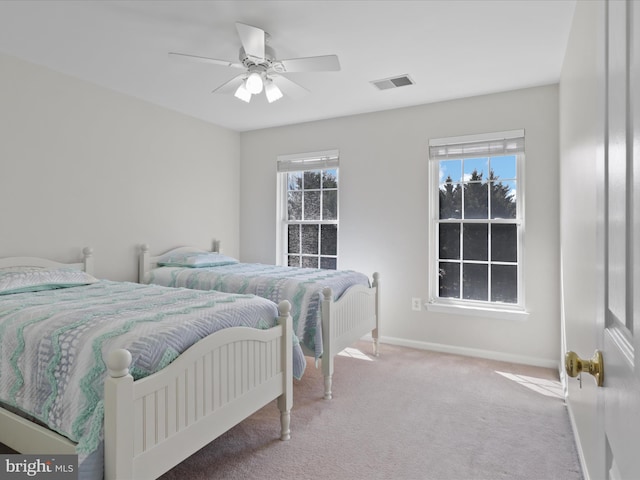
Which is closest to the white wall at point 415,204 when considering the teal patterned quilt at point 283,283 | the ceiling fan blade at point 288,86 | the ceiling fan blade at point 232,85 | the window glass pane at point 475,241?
the window glass pane at point 475,241

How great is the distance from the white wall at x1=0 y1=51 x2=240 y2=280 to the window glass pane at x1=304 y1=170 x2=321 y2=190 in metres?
1.07

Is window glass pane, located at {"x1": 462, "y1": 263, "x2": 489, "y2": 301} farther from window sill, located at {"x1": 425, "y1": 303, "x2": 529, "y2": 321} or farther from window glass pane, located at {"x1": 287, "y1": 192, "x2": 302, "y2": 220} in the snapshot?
window glass pane, located at {"x1": 287, "y1": 192, "x2": 302, "y2": 220}

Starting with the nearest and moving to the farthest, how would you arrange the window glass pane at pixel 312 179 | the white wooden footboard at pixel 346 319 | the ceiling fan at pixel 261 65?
the ceiling fan at pixel 261 65, the white wooden footboard at pixel 346 319, the window glass pane at pixel 312 179

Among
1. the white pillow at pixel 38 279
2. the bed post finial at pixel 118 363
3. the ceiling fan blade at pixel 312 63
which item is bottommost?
the bed post finial at pixel 118 363

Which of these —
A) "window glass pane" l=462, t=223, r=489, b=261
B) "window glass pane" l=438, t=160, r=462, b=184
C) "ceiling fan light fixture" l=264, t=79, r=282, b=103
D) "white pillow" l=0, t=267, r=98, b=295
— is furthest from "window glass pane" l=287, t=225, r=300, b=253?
"white pillow" l=0, t=267, r=98, b=295

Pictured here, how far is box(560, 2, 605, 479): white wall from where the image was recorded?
1646mm

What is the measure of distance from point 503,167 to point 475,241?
2.42 feet

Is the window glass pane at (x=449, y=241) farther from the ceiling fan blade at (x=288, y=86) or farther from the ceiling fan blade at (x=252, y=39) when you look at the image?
the ceiling fan blade at (x=252, y=39)

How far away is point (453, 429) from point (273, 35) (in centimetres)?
274

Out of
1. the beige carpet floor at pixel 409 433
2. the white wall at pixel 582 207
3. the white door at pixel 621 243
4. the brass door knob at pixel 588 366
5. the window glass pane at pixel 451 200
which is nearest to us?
the white door at pixel 621 243

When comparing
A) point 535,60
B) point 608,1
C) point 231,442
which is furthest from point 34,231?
point 535,60

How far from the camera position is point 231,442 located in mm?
2246

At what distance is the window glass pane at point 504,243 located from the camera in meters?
3.63

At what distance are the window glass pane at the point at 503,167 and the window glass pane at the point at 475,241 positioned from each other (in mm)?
475
